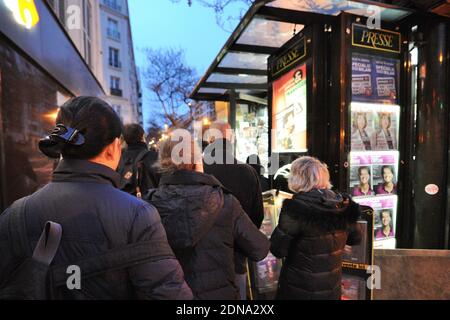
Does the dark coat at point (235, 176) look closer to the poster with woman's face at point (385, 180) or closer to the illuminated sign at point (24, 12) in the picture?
the poster with woman's face at point (385, 180)

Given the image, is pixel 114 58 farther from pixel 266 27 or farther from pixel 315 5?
pixel 315 5

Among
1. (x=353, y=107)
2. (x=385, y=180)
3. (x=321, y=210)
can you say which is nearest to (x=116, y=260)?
(x=321, y=210)

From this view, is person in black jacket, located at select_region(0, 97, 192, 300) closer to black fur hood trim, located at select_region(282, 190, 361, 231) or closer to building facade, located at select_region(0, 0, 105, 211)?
black fur hood trim, located at select_region(282, 190, 361, 231)

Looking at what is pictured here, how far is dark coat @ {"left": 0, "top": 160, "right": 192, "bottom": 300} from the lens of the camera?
103cm

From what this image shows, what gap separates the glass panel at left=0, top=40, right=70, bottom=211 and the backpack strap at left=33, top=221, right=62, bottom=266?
2.93 m

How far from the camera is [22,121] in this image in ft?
13.0

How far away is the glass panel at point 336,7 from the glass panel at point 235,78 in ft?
9.92

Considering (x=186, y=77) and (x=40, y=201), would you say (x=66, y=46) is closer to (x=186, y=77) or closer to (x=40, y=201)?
(x=40, y=201)

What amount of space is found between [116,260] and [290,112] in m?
3.73

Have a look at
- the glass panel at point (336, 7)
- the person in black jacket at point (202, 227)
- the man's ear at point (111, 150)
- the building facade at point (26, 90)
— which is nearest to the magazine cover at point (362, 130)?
the glass panel at point (336, 7)

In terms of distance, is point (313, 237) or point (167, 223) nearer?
point (167, 223)

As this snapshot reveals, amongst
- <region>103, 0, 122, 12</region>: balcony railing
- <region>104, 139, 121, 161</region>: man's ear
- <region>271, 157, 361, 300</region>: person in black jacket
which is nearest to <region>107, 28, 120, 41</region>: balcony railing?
<region>103, 0, 122, 12</region>: balcony railing
